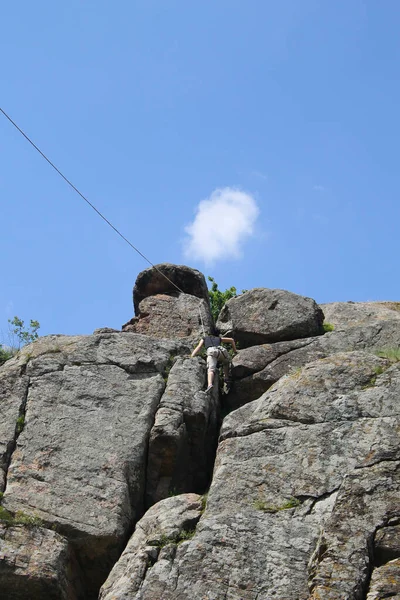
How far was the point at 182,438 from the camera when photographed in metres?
18.2

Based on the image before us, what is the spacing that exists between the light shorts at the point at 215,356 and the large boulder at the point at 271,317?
2002mm

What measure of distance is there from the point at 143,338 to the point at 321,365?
5.07 meters

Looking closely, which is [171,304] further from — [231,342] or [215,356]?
[215,356]

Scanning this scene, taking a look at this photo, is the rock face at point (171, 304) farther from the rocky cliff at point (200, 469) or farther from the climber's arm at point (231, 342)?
the rocky cliff at point (200, 469)

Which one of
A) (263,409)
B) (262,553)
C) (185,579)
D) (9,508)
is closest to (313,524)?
(262,553)

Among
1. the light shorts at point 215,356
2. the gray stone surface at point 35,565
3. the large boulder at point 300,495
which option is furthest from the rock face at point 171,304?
the gray stone surface at point 35,565

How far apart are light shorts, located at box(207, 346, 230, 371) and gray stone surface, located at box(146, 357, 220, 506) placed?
1.58 ft

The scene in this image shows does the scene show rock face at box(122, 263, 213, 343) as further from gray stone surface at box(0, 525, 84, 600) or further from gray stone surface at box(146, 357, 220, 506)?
gray stone surface at box(0, 525, 84, 600)

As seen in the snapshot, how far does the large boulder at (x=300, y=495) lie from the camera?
13.0 meters

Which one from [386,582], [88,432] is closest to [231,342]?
[88,432]

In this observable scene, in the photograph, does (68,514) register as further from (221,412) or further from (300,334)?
(300,334)

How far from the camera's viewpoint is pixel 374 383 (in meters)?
17.4

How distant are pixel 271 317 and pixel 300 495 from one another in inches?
332

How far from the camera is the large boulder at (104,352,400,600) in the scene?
1300cm
